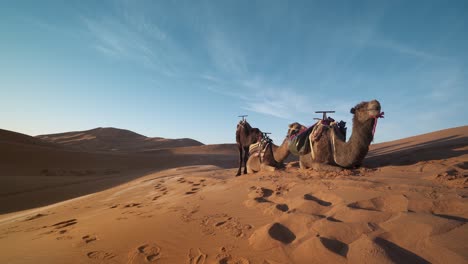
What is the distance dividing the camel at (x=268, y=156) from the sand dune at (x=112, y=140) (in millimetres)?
36127

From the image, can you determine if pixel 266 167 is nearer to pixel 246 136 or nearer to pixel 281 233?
pixel 246 136

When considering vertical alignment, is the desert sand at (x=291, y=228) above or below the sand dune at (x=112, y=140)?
below

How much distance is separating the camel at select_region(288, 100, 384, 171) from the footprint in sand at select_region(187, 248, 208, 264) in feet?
14.7

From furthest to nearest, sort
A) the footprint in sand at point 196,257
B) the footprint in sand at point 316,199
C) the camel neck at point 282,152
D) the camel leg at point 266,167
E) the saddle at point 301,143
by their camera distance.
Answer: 1. the camel neck at point 282,152
2. the camel leg at point 266,167
3. the saddle at point 301,143
4. the footprint in sand at point 316,199
5. the footprint in sand at point 196,257

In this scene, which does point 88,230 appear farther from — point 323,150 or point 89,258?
point 323,150

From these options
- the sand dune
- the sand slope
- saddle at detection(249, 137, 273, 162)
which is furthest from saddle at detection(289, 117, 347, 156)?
the sand dune

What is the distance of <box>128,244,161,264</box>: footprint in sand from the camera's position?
8.36ft

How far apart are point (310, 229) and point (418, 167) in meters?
3.96

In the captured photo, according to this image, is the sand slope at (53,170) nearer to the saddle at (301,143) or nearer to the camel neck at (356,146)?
the saddle at (301,143)

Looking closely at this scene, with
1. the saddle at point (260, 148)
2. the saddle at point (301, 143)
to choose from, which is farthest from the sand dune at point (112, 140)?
the saddle at point (301, 143)

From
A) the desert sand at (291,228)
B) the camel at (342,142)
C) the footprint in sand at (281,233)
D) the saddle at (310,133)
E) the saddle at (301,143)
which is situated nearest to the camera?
the desert sand at (291,228)

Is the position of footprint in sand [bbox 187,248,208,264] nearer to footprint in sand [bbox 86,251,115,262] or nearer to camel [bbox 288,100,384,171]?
footprint in sand [bbox 86,251,115,262]

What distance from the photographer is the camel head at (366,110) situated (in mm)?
5577

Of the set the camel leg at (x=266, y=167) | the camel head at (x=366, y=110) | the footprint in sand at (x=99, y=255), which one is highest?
the camel head at (x=366, y=110)
